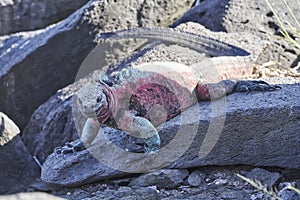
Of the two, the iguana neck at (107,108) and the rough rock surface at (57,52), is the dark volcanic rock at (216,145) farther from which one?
the rough rock surface at (57,52)

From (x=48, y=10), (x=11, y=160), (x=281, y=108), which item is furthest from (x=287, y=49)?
(x=48, y=10)

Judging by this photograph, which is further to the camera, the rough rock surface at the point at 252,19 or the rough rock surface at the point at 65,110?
the rough rock surface at the point at 252,19

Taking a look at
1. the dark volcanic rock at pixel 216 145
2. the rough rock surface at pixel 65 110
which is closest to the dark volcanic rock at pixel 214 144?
the dark volcanic rock at pixel 216 145

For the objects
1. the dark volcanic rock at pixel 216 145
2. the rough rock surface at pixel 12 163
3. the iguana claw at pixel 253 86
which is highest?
the iguana claw at pixel 253 86

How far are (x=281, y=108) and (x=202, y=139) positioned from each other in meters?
0.50

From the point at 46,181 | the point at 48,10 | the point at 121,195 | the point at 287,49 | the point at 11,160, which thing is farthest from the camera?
the point at 48,10

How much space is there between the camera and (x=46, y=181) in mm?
4051

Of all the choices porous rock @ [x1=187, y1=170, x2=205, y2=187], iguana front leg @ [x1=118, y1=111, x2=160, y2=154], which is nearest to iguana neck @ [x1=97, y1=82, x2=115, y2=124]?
iguana front leg @ [x1=118, y1=111, x2=160, y2=154]

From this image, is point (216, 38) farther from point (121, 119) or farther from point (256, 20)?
point (121, 119)

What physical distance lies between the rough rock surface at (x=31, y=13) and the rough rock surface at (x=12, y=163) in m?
2.77

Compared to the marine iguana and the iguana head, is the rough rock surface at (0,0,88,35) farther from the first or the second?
the iguana head

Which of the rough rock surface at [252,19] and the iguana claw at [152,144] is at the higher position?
the rough rock surface at [252,19]

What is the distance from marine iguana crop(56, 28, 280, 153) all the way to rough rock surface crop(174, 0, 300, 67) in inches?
36.4

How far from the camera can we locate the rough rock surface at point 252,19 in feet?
19.1
